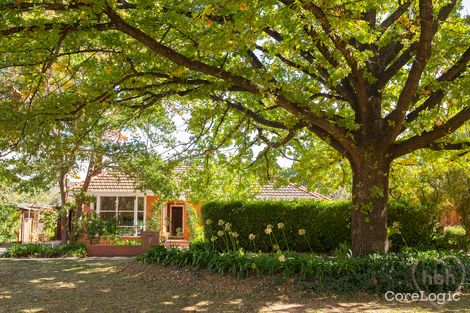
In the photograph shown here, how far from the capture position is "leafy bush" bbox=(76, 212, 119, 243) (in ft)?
60.1

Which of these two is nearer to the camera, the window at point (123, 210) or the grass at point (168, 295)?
the grass at point (168, 295)

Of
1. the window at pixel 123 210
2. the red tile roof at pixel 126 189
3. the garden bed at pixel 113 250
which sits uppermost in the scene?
the red tile roof at pixel 126 189

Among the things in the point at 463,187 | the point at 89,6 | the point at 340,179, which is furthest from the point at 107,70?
the point at 463,187

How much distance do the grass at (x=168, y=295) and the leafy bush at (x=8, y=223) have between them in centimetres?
1572

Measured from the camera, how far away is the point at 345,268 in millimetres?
8219

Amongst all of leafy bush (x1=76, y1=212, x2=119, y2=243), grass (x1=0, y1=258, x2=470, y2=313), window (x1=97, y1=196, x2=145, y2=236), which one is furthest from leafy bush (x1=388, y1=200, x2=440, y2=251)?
window (x1=97, y1=196, x2=145, y2=236)

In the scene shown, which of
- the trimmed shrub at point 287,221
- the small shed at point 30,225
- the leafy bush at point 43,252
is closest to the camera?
the trimmed shrub at point 287,221

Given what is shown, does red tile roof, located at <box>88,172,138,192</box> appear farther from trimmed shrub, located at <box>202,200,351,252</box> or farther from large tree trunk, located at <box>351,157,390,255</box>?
large tree trunk, located at <box>351,157,390,255</box>

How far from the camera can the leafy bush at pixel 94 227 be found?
721 inches

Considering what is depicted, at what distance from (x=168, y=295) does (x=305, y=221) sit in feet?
25.3

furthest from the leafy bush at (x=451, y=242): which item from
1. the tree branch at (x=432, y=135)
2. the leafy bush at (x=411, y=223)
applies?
the tree branch at (x=432, y=135)

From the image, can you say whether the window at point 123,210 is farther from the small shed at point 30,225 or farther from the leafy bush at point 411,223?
the leafy bush at point 411,223

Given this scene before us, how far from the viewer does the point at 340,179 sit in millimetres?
14164

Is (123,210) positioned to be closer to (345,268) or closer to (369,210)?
(369,210)
